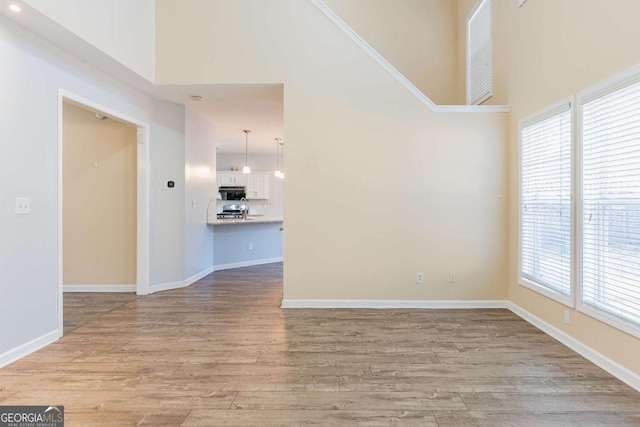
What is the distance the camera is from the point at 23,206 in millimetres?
2785

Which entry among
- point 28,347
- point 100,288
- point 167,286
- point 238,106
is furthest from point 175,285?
point 238,106

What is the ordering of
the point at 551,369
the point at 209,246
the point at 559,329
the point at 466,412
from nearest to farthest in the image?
the point at 466,412 → the point at 551,369 → the point at 559,329 → the point at 209,246

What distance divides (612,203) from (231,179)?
8.57 metres

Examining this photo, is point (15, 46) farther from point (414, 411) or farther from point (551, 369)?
point (551, 369)

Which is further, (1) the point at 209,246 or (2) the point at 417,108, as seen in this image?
(1) the point at 209,246

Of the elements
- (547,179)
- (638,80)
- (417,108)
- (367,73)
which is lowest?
(547,179)

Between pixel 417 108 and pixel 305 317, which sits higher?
pixel 417 108

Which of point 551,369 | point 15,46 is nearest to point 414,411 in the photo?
point 551,369

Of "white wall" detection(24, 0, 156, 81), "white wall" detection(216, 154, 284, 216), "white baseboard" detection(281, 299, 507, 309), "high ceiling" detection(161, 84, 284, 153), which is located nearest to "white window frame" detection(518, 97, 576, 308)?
"white baseboard" detection(281, 299, 507, 309)

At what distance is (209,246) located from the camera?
618 cm

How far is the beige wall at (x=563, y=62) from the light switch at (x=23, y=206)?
4.70 meters

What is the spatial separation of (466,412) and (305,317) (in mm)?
1980
